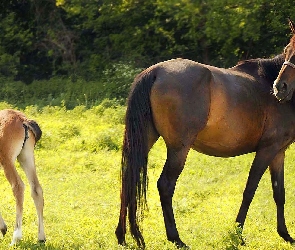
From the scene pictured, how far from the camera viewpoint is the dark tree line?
20.1 m

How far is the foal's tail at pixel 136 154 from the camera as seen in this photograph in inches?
263

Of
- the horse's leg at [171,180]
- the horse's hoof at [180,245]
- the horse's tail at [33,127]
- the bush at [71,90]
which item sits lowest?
the bush at [71,90]

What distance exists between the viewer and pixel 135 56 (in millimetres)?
22516

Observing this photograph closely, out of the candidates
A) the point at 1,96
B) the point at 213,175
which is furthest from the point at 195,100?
the point at 1,96

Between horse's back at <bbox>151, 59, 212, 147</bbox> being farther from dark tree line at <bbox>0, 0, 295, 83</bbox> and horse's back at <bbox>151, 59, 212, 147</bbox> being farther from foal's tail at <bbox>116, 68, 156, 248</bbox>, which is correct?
dark tree line at <bbox>0, 0, 295, 83</bbox>

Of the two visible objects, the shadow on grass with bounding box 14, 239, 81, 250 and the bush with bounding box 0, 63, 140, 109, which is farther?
the bush with bounding box 0, 63, 140, 109

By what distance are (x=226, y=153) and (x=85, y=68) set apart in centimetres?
1679

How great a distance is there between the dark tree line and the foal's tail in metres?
13.2

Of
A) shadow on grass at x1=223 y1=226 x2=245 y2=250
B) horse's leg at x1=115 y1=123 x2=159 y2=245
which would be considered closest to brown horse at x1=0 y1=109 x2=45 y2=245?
horse's leg at x1=115 y1=123 x2=159 y2=245

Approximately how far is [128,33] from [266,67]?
52.2 feet

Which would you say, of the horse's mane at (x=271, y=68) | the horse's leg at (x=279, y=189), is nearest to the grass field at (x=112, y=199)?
the horse's leg at (x=279, y=189)

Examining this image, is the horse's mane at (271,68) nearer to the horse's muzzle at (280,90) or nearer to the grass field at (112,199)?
the horse's muzzle at (280,90)

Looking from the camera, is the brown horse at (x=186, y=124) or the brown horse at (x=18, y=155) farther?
the brown horse at (x=18, y=155)

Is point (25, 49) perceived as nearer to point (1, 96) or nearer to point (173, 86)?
point (1, 96)
